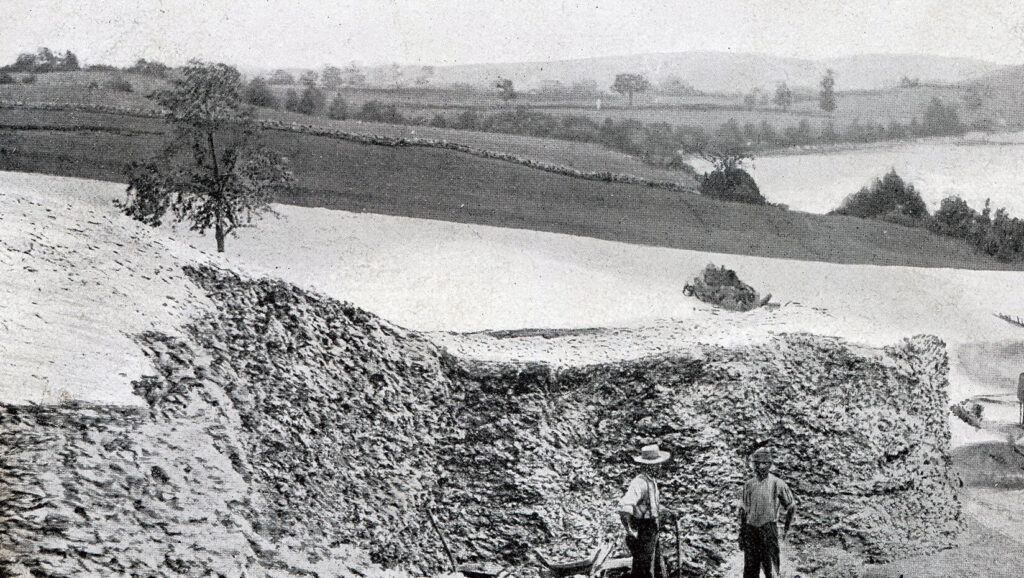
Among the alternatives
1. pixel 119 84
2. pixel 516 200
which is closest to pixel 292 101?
pixel 119 84

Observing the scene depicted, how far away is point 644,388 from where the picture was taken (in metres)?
8.41

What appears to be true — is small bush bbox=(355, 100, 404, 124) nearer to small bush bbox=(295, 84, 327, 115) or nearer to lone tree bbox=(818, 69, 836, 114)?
small bush bbox=(295, 84, 327, 115)

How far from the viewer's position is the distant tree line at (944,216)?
566 inches

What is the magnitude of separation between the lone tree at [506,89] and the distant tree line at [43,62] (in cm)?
609

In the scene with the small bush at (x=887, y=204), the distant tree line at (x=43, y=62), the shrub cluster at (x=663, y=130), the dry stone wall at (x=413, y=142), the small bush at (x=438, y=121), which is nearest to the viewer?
the distant tree line at (x=43, y=62)

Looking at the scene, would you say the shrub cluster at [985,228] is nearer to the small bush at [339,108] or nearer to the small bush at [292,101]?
the small bush at [339,108]

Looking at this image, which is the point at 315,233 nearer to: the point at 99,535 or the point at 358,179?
the point at 358,179

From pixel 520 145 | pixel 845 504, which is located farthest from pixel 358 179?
pixel 845 504

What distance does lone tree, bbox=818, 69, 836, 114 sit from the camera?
15.0 metres

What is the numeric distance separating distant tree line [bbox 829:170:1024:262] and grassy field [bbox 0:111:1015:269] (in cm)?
21

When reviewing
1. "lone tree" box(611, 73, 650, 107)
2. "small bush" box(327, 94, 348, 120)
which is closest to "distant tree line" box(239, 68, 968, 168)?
"small bush" box(327, 94, 348, 120)

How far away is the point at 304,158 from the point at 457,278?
117 inches

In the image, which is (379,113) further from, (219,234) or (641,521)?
(641,521)

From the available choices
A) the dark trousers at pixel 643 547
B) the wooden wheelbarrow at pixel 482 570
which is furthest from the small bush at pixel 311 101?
the dark trousers at pixel 643 547
